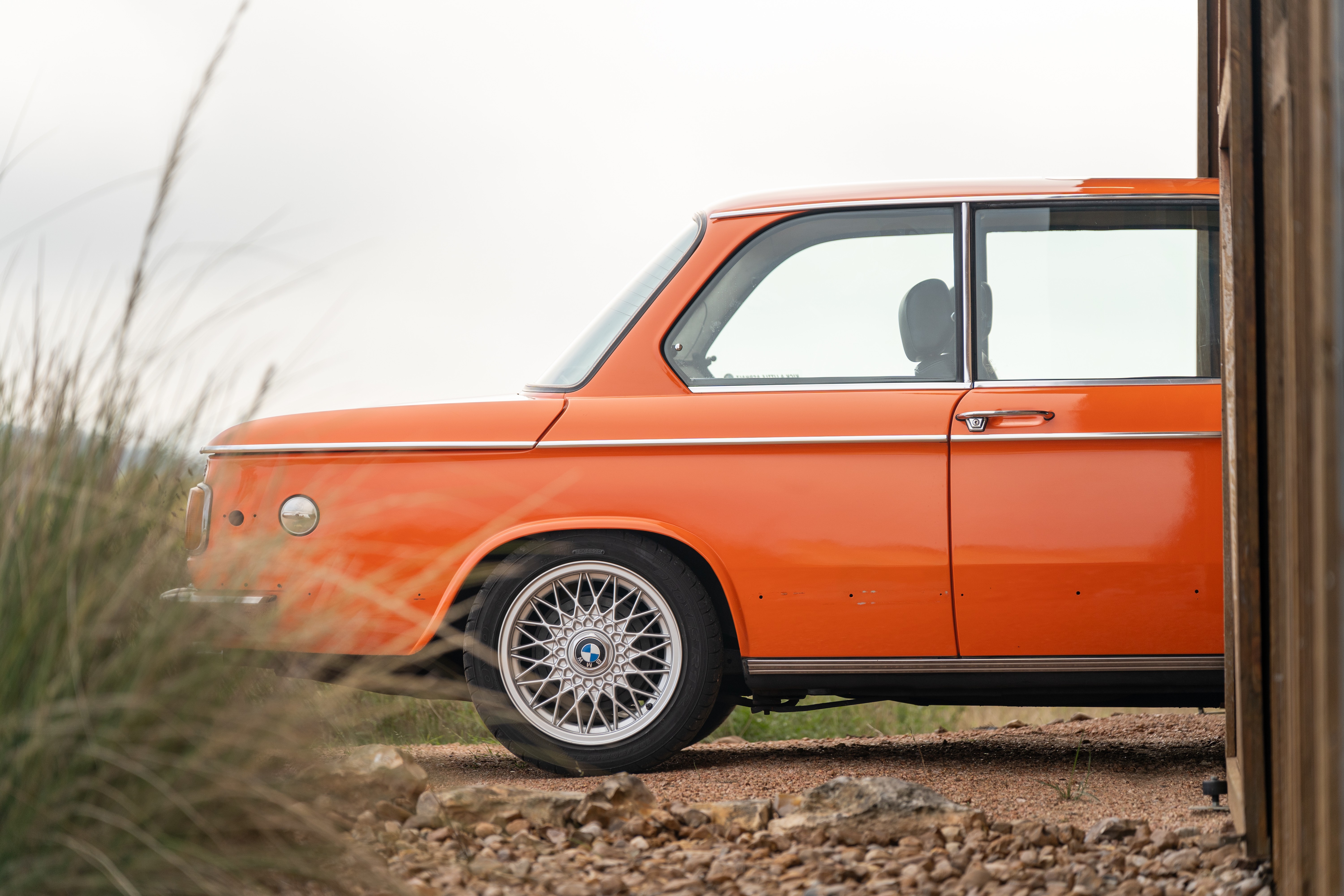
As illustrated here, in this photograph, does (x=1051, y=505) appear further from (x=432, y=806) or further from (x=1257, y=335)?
(x=432, y=806)

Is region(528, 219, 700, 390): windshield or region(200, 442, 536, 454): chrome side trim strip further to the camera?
region(528, 219, 700, 390): windshield

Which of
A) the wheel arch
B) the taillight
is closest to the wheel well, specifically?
the wheel arch

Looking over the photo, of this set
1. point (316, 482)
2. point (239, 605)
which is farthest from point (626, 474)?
point (239, 605)

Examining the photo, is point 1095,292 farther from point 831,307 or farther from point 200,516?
point 200,516

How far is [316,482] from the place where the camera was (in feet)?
13.3

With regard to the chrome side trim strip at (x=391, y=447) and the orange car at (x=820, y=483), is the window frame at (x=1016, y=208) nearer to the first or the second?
the orange car at (x=820, y=483)

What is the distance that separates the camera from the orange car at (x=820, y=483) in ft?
12.5

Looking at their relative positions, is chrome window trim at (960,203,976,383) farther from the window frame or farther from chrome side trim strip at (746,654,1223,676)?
chrome side trim strip at (746,654,1223,676)

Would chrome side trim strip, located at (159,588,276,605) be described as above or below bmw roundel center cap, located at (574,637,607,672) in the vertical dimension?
above

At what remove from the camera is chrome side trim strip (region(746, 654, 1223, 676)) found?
3.82m

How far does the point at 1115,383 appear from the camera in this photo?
12.8 ft

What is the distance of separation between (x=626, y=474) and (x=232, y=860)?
211 cm

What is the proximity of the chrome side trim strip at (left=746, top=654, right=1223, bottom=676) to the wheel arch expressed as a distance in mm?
171

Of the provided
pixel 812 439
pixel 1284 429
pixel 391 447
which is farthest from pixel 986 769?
pixel 391 447
